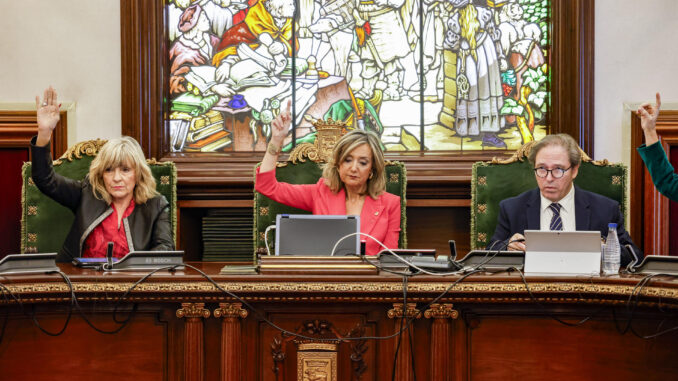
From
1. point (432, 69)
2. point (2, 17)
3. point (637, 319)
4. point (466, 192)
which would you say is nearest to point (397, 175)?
point (466, 192)

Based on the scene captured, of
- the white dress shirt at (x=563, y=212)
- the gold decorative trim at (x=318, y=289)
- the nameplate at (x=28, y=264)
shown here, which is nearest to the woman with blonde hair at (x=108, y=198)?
the nameplate at (x=28, y=264)

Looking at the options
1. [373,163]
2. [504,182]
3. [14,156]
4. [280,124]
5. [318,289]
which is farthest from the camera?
[14,156]

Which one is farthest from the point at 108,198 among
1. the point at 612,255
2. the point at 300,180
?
the point at 612,255

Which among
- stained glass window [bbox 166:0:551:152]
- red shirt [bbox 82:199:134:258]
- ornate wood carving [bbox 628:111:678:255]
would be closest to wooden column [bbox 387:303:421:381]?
red shirt [bbox 82:199:134:258]

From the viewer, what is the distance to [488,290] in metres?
2.05

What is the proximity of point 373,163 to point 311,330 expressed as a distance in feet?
3.56

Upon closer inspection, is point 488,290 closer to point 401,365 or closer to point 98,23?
point 401,365

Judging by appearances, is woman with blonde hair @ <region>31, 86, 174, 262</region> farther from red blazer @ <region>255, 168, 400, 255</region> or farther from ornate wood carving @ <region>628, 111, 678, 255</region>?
ornate wood carving @ <region>628, 111, 678, 255</region>

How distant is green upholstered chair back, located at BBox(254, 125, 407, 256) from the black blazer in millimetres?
429

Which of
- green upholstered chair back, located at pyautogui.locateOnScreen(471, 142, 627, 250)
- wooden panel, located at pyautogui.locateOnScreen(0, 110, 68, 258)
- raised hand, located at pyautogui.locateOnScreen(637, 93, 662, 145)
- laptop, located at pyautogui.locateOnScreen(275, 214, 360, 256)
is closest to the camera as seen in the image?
laptop, located at pyautogui.locateOnScreen(275, 214, 360, 256)

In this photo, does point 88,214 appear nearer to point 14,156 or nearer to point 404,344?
point 14,156

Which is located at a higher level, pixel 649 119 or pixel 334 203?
pixel 649 119

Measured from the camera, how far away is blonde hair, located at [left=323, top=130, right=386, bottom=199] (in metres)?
2.99

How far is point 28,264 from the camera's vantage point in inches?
84.7
